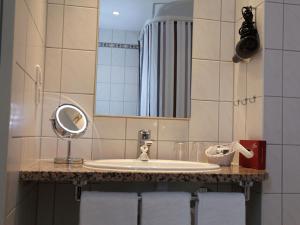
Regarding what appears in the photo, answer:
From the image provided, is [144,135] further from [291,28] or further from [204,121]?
[291,28]

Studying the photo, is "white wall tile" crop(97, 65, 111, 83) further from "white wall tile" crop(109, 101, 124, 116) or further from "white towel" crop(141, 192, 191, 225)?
"white towel" crop(141, 192, 191, 225)

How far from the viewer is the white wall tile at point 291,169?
147cm

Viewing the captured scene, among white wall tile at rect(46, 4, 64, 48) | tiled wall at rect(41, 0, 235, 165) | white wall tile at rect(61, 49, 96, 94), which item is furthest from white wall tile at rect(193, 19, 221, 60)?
white wall tile at rect(46, 4, 64, 48)

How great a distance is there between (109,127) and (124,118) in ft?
0.29

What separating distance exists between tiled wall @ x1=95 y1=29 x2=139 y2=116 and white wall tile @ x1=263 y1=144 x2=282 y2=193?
2.22ft

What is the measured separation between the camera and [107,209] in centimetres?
124

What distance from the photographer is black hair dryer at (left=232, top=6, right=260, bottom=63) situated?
1536mm

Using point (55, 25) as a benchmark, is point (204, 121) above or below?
below

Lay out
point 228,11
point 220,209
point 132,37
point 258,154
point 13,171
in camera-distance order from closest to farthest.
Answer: point 13,171
point 220,209
point 258,154
point 132,37
point 228,11

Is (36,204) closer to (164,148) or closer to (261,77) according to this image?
(164,148)

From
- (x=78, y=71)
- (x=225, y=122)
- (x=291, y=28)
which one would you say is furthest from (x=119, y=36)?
(x=291, y=28)

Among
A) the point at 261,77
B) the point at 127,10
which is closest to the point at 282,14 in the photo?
Result: the point at 261,77

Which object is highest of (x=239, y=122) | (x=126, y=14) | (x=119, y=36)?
(x=126, y=14)

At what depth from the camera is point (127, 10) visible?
1.75 m
